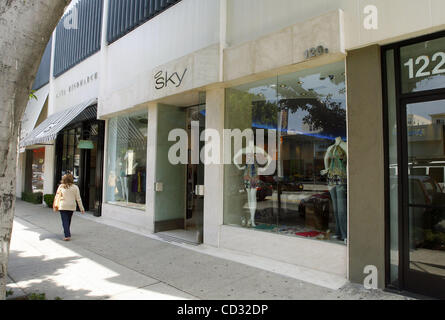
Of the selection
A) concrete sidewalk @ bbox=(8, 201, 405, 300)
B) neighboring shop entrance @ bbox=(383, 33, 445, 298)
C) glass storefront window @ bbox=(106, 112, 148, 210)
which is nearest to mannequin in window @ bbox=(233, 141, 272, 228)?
concrete sidewalk @ bbox=(8, 201, 405, 300)

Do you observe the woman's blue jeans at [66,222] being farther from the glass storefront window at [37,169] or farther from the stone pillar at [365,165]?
the glass storefront window at [37,169]

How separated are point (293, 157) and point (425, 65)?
2.68 metres

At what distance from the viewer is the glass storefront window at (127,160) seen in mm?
9156

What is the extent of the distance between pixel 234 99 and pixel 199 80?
86 cm

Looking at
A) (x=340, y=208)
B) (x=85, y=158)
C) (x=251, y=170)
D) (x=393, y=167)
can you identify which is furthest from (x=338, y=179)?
(x=85, y=158)

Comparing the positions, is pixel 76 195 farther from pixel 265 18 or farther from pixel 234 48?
pixel 265 18

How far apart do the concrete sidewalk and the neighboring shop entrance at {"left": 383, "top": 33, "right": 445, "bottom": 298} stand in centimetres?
52

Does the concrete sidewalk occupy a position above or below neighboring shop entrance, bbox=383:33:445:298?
below

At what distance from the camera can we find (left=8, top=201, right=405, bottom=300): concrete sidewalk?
13.4 ft

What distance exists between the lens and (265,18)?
19.2ft

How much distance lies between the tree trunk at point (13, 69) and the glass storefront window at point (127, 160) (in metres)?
5.88

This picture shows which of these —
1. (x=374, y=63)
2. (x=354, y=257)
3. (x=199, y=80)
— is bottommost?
(x=354, y=257)

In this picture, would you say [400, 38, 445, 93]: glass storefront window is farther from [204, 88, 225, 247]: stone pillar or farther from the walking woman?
the walking woman
